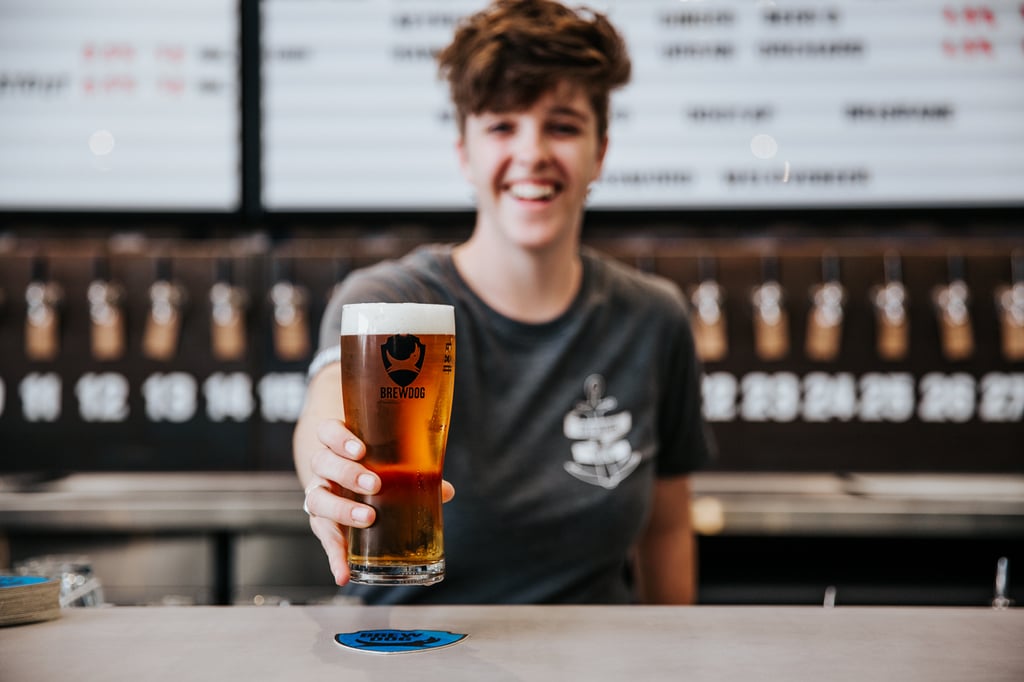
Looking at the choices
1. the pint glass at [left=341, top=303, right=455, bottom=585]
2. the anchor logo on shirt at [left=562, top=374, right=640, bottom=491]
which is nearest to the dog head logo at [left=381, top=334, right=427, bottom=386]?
the pint glass at [left=341, top=303, right=455, bottom=585]

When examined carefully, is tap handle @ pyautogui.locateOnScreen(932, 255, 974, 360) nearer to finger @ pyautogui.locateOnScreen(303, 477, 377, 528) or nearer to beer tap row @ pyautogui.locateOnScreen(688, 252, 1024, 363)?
beer tap row @ pyautogui.locateOnScreen(688, 252, 1024, 363)

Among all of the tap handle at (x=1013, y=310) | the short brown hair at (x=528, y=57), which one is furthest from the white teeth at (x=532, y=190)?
the tap handle at (x=1013, y=310)

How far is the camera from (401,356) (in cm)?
89

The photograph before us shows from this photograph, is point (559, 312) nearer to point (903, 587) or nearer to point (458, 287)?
point (458, 287)

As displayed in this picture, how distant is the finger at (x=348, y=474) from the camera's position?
88 centimetres

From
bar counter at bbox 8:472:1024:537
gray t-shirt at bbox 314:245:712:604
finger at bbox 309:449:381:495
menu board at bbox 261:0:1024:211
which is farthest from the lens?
menu board at bbox 261:0:1024:211

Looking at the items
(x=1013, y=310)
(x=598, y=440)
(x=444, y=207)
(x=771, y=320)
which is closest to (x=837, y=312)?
(x=771, y=320)

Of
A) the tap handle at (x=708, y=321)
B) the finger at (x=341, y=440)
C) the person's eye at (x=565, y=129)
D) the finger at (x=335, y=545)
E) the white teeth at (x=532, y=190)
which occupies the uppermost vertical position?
the person's eye at (x=565, y=129)

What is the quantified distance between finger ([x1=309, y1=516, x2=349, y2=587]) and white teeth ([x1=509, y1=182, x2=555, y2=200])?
661mm

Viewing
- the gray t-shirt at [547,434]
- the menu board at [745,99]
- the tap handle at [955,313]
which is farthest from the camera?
the menu board at [745,99]

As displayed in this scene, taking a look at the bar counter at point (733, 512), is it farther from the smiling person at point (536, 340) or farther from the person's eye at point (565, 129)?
the person's eye at point (565, 129)

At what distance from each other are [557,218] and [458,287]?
0.58 ft

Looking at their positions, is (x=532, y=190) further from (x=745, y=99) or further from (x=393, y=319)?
(x=745, y=99)

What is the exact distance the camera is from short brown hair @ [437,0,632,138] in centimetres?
144
